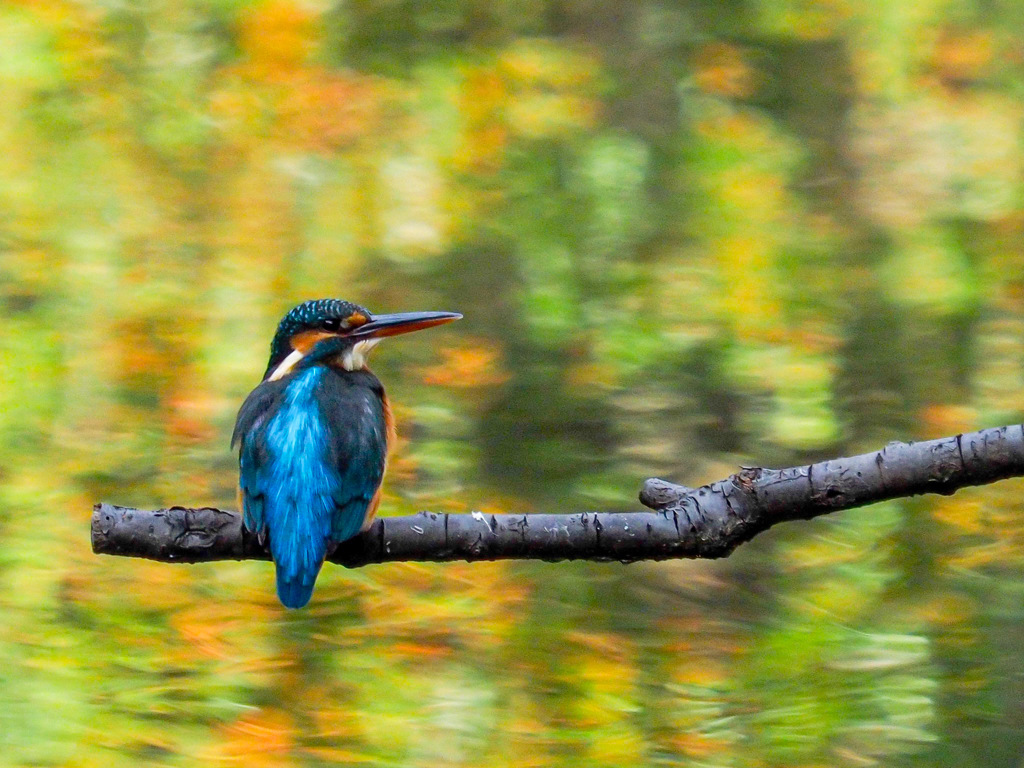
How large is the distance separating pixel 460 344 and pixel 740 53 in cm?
131

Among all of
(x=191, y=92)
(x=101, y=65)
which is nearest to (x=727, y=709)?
(x=191, y=92)

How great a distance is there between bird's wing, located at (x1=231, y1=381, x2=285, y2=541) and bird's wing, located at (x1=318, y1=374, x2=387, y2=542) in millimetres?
87

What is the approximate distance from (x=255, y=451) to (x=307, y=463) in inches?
3.8

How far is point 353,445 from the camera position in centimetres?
187

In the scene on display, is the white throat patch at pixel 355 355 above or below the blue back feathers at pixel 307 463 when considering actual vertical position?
above

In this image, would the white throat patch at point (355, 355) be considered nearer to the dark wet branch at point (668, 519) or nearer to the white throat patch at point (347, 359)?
the white throat patch at point (347, 359)

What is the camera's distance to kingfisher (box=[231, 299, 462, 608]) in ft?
5.47

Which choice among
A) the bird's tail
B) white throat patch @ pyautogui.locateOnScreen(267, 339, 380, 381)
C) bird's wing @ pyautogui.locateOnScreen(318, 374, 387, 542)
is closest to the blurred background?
white throat patch @ pyautogui.locateOnScreen(267, 339, 380, 381)

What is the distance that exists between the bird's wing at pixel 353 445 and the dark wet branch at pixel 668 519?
0.13 m

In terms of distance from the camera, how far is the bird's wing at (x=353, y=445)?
1.70 meters

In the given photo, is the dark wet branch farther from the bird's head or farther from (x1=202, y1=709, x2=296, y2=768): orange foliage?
(x1=202, y1=709, x2=296, y2=768): orange foliage

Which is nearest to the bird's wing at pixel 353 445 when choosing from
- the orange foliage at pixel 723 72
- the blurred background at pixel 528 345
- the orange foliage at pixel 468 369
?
the blurred background at pixel 528 345

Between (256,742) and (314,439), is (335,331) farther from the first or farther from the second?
(256,742)

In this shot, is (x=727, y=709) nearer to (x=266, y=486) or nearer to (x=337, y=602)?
(x=337, y=602)
